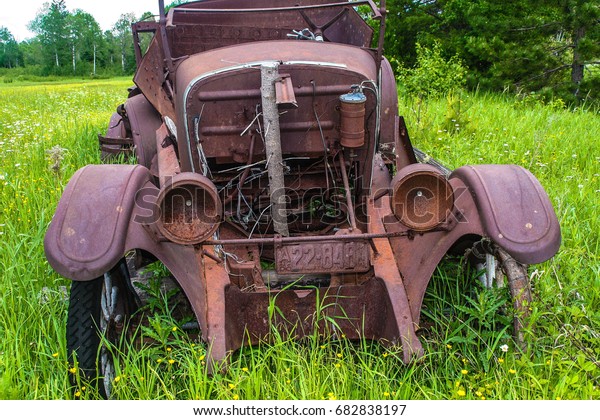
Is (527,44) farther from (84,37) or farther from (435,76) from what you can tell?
(84,37)

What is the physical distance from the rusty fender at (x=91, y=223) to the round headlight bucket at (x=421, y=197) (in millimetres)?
1273

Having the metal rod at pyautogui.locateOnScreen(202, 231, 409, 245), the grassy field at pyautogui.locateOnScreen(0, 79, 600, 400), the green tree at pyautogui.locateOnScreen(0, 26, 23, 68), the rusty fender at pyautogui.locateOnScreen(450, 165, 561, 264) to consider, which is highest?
the green tree at pyautogui.locateOnScreen(0, 26, 23, 68)

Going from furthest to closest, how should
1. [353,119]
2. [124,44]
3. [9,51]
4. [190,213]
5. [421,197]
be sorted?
[124,44], [9,51], [353,119], [421,197], [190,213]

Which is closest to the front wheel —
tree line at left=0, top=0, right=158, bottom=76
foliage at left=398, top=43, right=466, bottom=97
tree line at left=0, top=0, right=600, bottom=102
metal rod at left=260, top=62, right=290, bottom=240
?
metal rod at left=260, top=62, right=290, bottom=240

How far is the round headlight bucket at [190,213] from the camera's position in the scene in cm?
251

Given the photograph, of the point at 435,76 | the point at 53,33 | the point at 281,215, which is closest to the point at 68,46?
the point at 53,33

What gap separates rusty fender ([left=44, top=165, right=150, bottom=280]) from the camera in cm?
251

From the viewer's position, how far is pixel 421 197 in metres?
2.71

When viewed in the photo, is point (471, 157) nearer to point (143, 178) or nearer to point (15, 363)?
point (143, 178)

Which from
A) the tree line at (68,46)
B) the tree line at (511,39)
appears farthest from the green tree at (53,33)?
the tree line at (511,39)

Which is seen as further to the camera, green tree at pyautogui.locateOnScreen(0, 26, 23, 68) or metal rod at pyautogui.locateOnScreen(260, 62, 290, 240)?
green tree at pyautogui.locateOnScreen(0, 26, 23, 68)

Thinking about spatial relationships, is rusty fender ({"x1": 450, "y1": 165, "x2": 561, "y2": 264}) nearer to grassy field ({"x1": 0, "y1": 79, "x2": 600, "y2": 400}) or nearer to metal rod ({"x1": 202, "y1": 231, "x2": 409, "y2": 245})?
grassy field ({"x1": 0, "y1": 79, "x2": 600, "y2": 400})

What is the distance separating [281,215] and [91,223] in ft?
3.42
